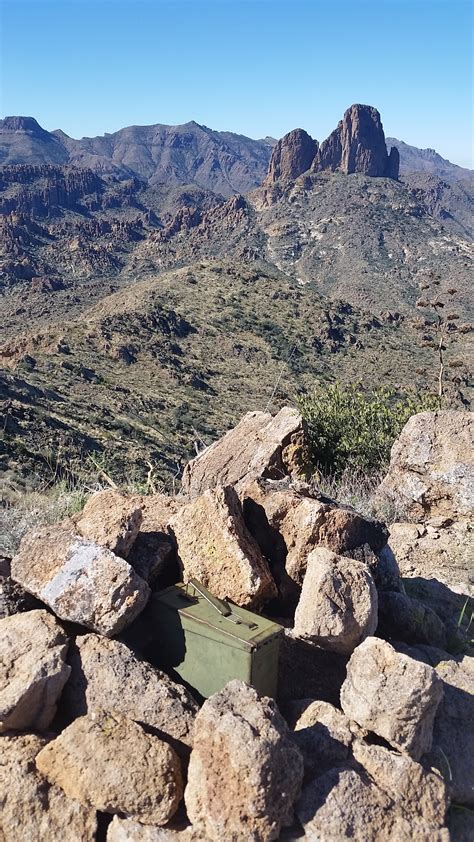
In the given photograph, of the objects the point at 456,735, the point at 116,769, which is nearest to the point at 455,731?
the point at 456,735

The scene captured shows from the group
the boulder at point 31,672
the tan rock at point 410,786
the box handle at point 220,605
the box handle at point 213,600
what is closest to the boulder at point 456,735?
the tan rock at point 410,786

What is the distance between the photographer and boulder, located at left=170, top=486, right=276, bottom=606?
367 cm

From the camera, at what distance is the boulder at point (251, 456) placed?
5988 mm

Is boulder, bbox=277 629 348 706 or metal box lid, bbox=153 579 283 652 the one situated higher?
metal box lid, bbox=153 579 283 652

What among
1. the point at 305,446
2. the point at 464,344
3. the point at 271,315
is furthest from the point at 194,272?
the point at 305,446

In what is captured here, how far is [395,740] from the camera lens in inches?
118

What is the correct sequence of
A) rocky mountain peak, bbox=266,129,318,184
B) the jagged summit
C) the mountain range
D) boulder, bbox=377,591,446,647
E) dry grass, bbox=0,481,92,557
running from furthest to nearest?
rocky mountain peak, bbox=266,129,318,184
the jagged summit
the mountain range
dry grass, bbox=0,481,92,557
boulder, bbox=377,591,446,647

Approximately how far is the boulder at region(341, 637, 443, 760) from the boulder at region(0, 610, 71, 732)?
4.70 feet

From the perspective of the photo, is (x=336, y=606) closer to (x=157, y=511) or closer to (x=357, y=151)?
(x=157, y=511)

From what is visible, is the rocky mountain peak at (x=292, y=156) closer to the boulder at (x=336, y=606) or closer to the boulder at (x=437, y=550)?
the boulder at (x=437, y=550)

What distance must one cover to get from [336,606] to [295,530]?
2.45ft

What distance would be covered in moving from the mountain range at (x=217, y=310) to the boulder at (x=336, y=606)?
3.19 meters

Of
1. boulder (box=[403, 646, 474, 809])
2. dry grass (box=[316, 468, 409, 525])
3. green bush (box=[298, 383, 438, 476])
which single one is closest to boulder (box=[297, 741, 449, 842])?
boulder (box=[403, 646, 474, 809])

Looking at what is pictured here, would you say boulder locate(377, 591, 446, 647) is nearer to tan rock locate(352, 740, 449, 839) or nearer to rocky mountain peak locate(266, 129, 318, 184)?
tan rock locate(352, 740, 449, 839)
